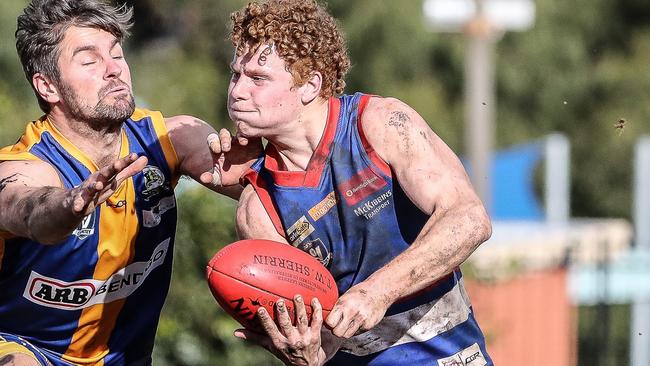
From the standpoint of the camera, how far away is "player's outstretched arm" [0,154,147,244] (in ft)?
15.4

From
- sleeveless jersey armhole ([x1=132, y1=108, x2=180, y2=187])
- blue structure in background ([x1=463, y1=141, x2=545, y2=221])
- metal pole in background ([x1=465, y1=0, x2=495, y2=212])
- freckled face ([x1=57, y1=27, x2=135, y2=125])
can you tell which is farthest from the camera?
blue structure in background ([x1=463, y1=141, x2=545, y2=221])

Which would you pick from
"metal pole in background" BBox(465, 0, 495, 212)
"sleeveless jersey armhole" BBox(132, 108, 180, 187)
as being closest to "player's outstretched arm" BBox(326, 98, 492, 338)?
"sleeveless jersey armhole" BBox(132, 108, 180, 187)

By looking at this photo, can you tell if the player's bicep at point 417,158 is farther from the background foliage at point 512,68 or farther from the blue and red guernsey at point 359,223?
the background foliage at point 512,68

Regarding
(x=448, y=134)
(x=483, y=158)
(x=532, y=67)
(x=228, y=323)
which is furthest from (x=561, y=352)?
(x=532, y=67)

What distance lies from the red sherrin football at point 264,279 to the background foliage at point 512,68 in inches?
607

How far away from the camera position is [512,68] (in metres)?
29.8

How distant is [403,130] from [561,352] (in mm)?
9223

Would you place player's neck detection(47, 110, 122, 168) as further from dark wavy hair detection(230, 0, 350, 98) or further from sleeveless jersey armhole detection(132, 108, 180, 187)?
dark wavy hair detection(230, 0, 350, 98)

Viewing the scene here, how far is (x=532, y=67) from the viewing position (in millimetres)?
29922

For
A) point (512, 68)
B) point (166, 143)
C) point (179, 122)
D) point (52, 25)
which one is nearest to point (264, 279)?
point (166, 143)

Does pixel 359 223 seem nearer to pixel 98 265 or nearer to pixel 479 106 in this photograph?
pixel 98 265

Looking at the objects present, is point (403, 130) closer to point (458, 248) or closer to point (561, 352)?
point (458, 248)

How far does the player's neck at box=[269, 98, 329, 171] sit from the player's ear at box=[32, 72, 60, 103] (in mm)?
992

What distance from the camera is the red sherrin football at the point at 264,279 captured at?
4.91 meters
